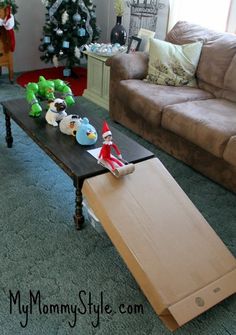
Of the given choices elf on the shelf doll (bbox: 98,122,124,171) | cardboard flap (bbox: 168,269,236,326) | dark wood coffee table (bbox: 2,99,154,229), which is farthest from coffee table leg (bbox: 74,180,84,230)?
cardboard flap (bbox: 168,269,236,326)

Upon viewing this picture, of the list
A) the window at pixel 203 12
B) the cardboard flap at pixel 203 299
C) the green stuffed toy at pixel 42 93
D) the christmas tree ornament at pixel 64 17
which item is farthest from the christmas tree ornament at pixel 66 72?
the cardboard flap at pixel 203 299

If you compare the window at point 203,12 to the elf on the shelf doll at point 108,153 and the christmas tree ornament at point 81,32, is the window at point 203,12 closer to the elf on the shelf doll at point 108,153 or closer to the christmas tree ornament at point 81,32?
the christmas tree ornament at point 81,32

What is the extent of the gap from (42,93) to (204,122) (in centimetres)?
108

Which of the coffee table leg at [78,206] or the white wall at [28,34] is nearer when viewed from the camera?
the coffee table leg at [78,206]

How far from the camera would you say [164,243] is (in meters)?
1.55

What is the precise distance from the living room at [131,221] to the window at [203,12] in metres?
0.45

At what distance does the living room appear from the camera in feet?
4.77

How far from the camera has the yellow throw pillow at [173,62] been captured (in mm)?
2971

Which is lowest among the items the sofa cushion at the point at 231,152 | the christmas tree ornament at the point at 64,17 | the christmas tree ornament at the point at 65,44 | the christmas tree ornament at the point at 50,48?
the sofa cushion at the point at 231,152

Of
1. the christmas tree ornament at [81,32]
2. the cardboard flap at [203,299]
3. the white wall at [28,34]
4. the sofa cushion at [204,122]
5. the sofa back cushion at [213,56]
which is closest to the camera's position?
the cardboard flap at [203,299]

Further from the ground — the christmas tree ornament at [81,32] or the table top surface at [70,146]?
the christmas tree ornament at [81,32]

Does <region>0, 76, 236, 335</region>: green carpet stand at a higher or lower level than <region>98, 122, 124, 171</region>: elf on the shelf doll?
lower

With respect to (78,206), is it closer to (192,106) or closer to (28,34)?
(192,106)

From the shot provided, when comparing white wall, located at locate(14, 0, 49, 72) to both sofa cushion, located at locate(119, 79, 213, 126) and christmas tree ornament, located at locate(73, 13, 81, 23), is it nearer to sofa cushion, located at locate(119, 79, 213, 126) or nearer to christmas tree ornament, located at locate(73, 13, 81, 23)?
christmas tree ornament, located at locate(73, 13, 81, 23)
